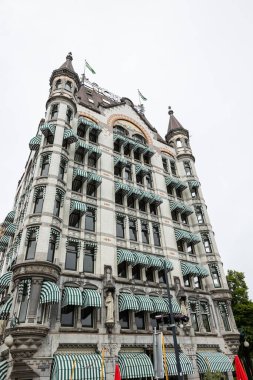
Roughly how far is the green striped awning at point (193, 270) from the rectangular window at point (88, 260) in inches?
355

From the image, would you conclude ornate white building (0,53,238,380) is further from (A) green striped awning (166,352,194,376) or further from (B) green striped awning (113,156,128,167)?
(B) green striped awning (113,156,128,167)

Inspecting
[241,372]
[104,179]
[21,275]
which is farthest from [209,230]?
[21,275]

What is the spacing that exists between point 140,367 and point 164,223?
13.2 m

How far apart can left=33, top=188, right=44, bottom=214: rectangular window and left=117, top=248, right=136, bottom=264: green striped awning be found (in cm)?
709

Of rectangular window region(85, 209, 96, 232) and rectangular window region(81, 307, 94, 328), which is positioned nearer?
rectangular window region(81, 307, 94, 328)

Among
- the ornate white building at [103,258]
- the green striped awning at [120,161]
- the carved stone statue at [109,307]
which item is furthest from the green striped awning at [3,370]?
the green striped awning at [120,161]

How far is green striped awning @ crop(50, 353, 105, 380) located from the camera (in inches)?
604

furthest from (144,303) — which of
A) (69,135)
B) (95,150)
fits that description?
(69,135)

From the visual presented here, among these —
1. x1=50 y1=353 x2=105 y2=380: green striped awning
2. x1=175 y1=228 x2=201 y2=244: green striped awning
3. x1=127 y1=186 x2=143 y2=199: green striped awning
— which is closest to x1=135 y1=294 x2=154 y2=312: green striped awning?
x1=50 y1=353 x2=105 y2=380: green striped awning

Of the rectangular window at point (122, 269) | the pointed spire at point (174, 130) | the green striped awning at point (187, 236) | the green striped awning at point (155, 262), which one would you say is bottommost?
the rectangular window at point (122, 269)

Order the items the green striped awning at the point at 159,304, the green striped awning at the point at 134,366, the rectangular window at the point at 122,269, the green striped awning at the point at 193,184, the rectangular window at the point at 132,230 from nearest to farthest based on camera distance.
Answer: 1. the green striped awning at the point at 134,366
2. the green striped awning at the point at 159,304
3. the rectangular window at the point at 122,269
4. the rectangular window at the point at 132,230
5. the green striped awning at the point at 193,184

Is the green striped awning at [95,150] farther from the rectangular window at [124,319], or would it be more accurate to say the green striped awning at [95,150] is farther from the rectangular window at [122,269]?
the rectangular window at [124,319]

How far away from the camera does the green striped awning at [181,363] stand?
19.2 m

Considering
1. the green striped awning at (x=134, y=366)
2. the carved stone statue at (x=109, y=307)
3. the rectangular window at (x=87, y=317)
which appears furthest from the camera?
the rectangular window at (x=87, y=317)
